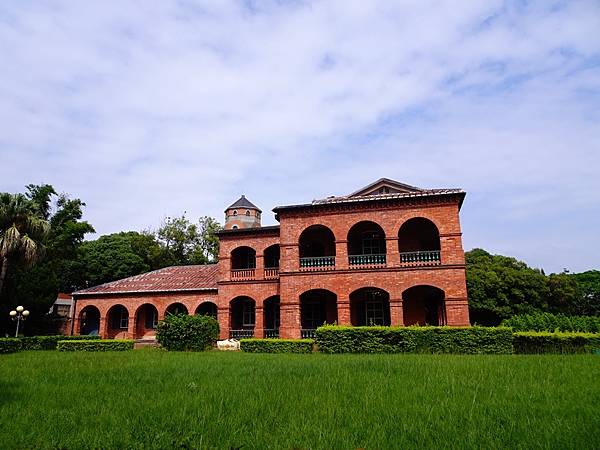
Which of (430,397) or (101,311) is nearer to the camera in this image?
(430,397)

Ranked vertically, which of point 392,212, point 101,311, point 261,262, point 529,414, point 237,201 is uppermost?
point 237,201

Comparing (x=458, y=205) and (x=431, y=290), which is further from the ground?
(x=458, y=205)

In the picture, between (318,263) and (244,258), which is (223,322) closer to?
(244,258)

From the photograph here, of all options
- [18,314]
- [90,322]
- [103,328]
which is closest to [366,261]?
[103,328]

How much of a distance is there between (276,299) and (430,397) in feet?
57.5

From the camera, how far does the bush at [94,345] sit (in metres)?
20.1

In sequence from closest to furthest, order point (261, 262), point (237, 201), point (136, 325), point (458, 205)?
point (458, 205) → point (261, 262) → point (136, 325) → point (237, 201)

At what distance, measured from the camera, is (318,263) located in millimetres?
20312

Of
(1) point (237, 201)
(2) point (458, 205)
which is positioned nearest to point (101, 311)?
(1) point (237, 201)

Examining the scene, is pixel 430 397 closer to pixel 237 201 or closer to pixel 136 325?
pixel 136 325

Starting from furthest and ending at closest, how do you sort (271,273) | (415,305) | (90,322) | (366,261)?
(90,322)
(271,273)
(415,305)
(366,261)

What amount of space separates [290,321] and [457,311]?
7226mm

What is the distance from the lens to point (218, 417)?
5285 millimetres

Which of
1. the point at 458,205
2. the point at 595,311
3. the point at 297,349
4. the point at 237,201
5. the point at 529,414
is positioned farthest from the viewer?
the point at 595,311
